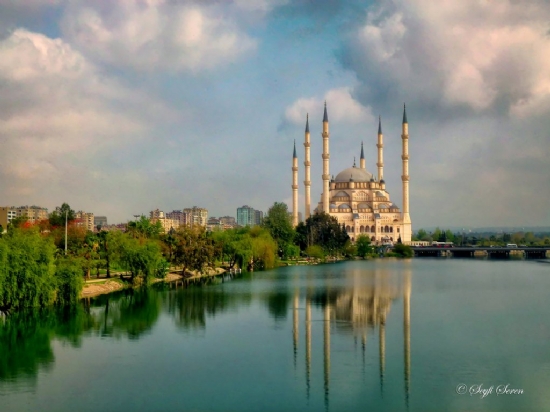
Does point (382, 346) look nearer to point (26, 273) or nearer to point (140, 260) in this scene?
point (26, 273)

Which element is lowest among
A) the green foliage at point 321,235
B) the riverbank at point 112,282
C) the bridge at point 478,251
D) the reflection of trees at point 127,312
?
the reflection of trees at point 127,312

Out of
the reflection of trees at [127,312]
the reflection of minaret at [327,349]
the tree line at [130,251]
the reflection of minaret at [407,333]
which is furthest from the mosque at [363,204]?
the reflection of minaret at [327,349]

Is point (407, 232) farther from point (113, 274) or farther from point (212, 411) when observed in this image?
point (212, 411)

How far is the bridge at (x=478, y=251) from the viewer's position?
10625 cm

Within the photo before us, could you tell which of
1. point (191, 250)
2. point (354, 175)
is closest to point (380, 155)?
point (354, 175)

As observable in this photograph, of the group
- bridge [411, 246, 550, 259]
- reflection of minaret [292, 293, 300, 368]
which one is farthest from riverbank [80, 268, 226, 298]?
bridge [411, 246, 550, 259]

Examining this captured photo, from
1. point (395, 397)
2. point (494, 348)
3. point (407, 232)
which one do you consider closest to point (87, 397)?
point (395, 397)

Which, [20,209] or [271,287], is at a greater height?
[20,209]

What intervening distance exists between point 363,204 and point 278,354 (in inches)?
3705

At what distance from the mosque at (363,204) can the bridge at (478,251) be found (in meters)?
5.31

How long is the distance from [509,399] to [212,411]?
6.95 metres

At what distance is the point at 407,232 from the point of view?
11312cm

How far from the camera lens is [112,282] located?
41.4m

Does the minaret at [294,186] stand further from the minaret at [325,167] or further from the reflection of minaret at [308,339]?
the reflection of minaret at [308,339]
